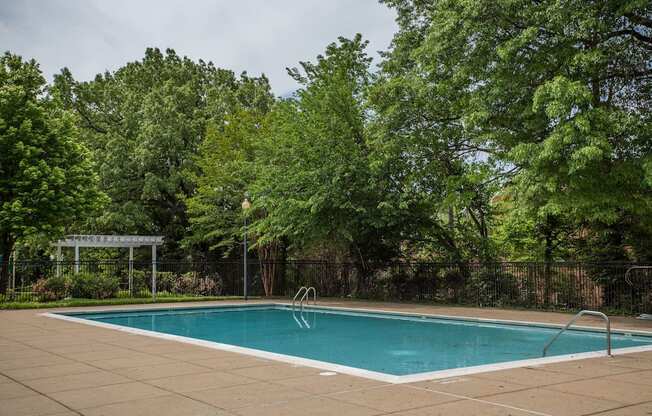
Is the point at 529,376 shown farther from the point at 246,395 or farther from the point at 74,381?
the point at 74,381

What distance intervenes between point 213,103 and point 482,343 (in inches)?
1096

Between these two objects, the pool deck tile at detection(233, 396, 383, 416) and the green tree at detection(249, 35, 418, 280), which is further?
the green tree at detection(249, 35, 418, 280)

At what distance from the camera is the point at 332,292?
29.6 metres

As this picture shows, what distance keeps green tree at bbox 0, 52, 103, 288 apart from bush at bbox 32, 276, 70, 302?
185cm

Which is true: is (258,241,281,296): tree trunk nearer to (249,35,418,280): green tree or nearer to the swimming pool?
(249,35,418,280): green tree

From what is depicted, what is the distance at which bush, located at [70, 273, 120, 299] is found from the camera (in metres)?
25.3

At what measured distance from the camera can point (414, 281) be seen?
26000 millimetres

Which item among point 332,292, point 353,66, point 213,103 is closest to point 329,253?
point 332,292

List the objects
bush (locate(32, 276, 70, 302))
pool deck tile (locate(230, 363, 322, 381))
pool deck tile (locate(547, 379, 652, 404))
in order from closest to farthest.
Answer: pool deck tile (locate(547, 379, 652, 404)) → pool deck tile (locate(230, 363, 322, 381)) → bush (locate(32, 276, 70, 302))

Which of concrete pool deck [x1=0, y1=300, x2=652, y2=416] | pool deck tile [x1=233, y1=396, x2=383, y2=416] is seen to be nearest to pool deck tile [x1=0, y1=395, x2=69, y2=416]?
concrete pool deck [x1=0, y1=300, x2=652, y2=416]

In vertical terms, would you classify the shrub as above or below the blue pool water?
above

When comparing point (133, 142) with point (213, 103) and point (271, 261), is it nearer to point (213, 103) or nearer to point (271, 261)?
point (213, 103)

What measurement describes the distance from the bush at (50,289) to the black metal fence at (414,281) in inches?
4.5

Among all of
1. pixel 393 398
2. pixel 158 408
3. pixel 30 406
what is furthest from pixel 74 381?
pixel 393 398
